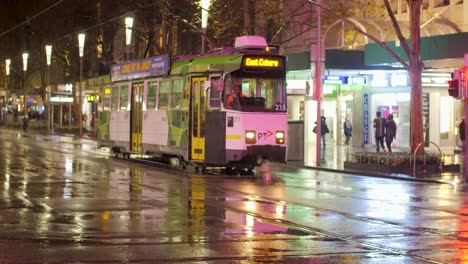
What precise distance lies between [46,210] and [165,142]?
483 inches

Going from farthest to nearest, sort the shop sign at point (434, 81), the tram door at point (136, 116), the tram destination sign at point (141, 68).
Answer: the shop sign at point (434, 81) < the tram door at point (136, 116) < the tram destination sign at point (141, 68)

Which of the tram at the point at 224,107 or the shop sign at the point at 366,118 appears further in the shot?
the shop sign at the point at 366,118

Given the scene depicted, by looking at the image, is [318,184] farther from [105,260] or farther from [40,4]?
[40,4]

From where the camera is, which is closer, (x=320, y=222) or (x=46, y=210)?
(x=320, y=222)

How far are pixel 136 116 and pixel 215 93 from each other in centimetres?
717

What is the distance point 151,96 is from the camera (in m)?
27.9

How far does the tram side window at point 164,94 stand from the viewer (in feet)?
86.8

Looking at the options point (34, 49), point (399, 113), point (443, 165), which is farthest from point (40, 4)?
point (443, 165)

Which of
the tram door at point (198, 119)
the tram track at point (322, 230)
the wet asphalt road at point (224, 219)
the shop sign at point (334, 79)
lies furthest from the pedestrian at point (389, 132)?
the tram track at point (322, 230)

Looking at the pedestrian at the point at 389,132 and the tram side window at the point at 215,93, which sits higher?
the tram side window at the point at 215,93

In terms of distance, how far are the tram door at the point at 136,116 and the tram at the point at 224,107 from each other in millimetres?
1989

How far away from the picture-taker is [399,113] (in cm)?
3966

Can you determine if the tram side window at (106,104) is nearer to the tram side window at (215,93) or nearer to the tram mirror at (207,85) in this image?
the tram mirror at (207,85)

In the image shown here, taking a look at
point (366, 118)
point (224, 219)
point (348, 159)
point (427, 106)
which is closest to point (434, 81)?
point (427, 106)
